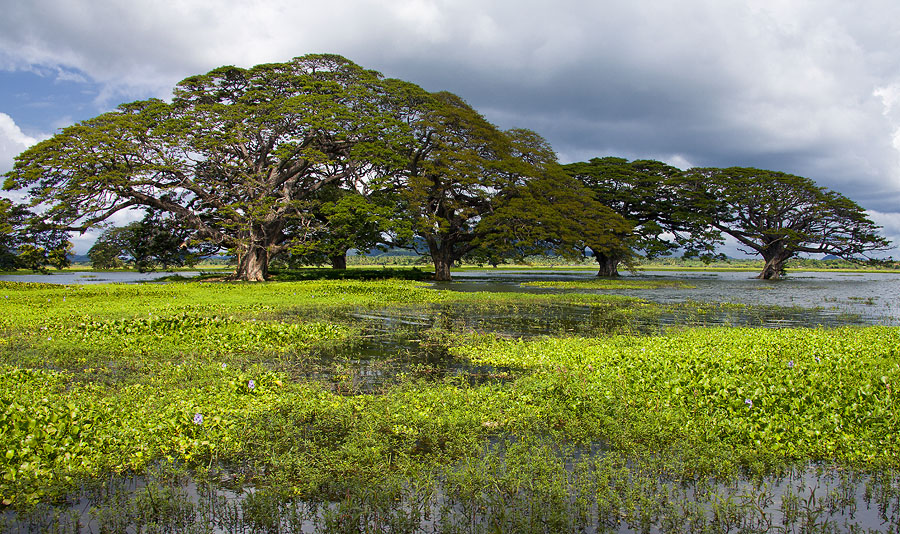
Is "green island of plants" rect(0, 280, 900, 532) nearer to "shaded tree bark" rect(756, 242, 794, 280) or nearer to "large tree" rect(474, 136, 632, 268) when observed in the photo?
"large tree" rect(474, 136, 632, 268)

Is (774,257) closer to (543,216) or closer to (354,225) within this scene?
(543,216)

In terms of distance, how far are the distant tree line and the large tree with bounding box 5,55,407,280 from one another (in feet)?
0.38

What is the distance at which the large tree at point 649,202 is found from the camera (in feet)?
194

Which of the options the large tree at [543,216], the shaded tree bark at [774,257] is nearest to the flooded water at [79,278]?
the large tree at [543,216]

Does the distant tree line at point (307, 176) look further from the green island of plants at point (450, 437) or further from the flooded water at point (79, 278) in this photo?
the green island of plants at point (450, 437)

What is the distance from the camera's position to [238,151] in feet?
138

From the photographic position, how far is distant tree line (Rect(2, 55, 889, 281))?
1512 inches

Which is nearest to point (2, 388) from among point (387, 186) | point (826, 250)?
point (387, 186)

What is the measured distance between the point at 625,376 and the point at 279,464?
6282 mm

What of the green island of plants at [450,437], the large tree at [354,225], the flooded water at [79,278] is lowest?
the green island of plants at [450,437]

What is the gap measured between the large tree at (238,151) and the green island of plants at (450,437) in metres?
30.4

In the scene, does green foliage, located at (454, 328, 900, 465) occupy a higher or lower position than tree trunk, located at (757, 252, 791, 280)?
lower

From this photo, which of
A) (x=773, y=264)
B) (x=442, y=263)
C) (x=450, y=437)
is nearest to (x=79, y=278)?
(x=442, y=263)

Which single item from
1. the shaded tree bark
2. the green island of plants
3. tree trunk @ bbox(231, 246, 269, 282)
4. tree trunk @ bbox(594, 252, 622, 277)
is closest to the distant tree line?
tree trunk @ bbox(231, 246, 269, 282)
